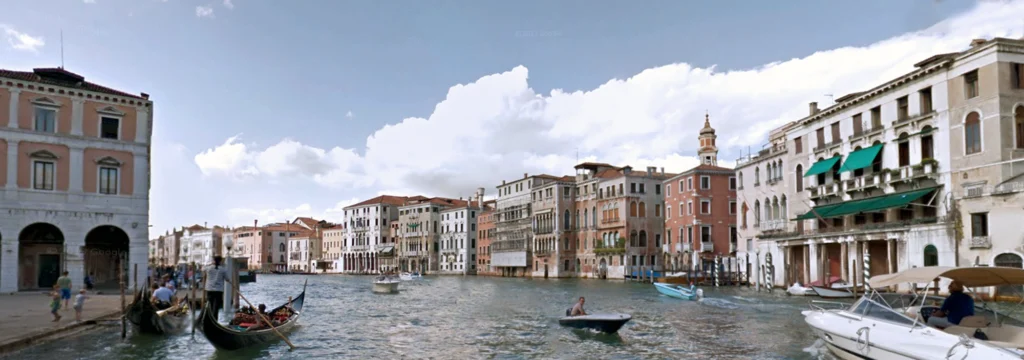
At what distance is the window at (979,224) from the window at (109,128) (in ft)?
101

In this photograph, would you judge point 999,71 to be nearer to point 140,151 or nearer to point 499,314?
point 499,314

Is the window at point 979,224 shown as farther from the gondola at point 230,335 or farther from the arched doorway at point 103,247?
the arched doorway at point 103,247

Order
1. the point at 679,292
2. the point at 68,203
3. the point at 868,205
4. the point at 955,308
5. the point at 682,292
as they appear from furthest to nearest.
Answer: the point at 679,292, the point at 682,292, the point at 868,205, the point at 68,203, the point at 955,308

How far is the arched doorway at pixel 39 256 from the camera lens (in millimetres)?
26859

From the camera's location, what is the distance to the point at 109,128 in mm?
28094

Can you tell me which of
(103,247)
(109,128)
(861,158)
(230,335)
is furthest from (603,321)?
(103,247)

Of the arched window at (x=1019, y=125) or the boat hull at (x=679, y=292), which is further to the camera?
the boat hull at (x=679, y=292)

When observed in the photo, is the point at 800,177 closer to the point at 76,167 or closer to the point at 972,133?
the point at 972,133

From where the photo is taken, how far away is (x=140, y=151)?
28.8 m

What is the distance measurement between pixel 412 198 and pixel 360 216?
7.52 meters

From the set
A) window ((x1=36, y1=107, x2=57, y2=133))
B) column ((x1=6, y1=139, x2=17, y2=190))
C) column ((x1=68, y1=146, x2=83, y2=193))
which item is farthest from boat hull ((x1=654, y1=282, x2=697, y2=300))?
column ((x1=6, y1=139, x2=17, y2=190))

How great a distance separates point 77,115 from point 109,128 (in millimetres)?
1149

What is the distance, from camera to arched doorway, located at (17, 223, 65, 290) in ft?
88.1

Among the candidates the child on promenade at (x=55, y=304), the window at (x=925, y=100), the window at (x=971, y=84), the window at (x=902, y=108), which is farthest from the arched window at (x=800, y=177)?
the child on promenade at (x=55, y=304)
